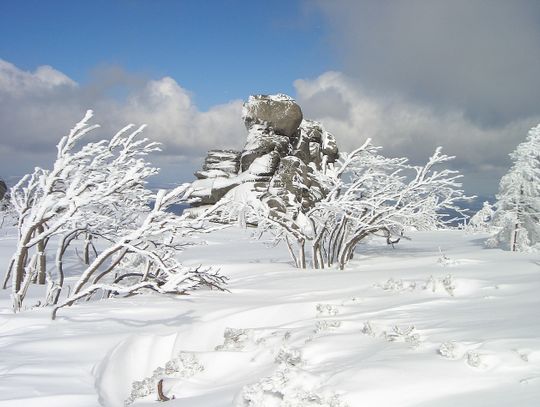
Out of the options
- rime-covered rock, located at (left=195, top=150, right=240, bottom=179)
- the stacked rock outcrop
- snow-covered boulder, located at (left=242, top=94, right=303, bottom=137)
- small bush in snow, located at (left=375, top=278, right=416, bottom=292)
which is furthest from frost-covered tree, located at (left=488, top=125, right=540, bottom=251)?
rime-covered rock, located at (left=195, top=150, right=240, bottom=179)

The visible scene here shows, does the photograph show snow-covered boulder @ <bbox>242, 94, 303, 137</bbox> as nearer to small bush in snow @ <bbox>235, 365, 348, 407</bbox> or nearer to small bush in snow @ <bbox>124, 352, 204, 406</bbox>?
small bush in snow @ <bbox>124, 352, 204, 406</bbox>

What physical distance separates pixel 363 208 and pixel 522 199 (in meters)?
6.94

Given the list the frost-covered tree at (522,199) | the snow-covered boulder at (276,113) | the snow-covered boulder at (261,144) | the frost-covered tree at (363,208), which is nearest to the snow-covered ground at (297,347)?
the frost-covered tree at (363,208)

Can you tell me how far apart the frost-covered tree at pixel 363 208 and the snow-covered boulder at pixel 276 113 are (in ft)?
58.5

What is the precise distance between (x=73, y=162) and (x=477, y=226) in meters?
21.6

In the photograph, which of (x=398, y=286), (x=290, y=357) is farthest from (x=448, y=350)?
(x=398, y=286)

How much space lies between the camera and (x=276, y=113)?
94.9 ft

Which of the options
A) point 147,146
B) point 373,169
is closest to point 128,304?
point 147,146

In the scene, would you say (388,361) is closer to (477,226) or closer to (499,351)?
(499,351)

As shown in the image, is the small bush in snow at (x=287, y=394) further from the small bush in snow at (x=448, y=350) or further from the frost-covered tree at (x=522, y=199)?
the frost-covered tree at (x=522, y=199)

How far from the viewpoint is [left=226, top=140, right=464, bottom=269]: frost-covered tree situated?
9.77m

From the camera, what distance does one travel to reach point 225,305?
5535 mm

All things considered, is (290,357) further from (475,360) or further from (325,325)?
(475,360)

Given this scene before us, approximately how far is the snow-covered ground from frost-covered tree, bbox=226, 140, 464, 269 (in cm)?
342
